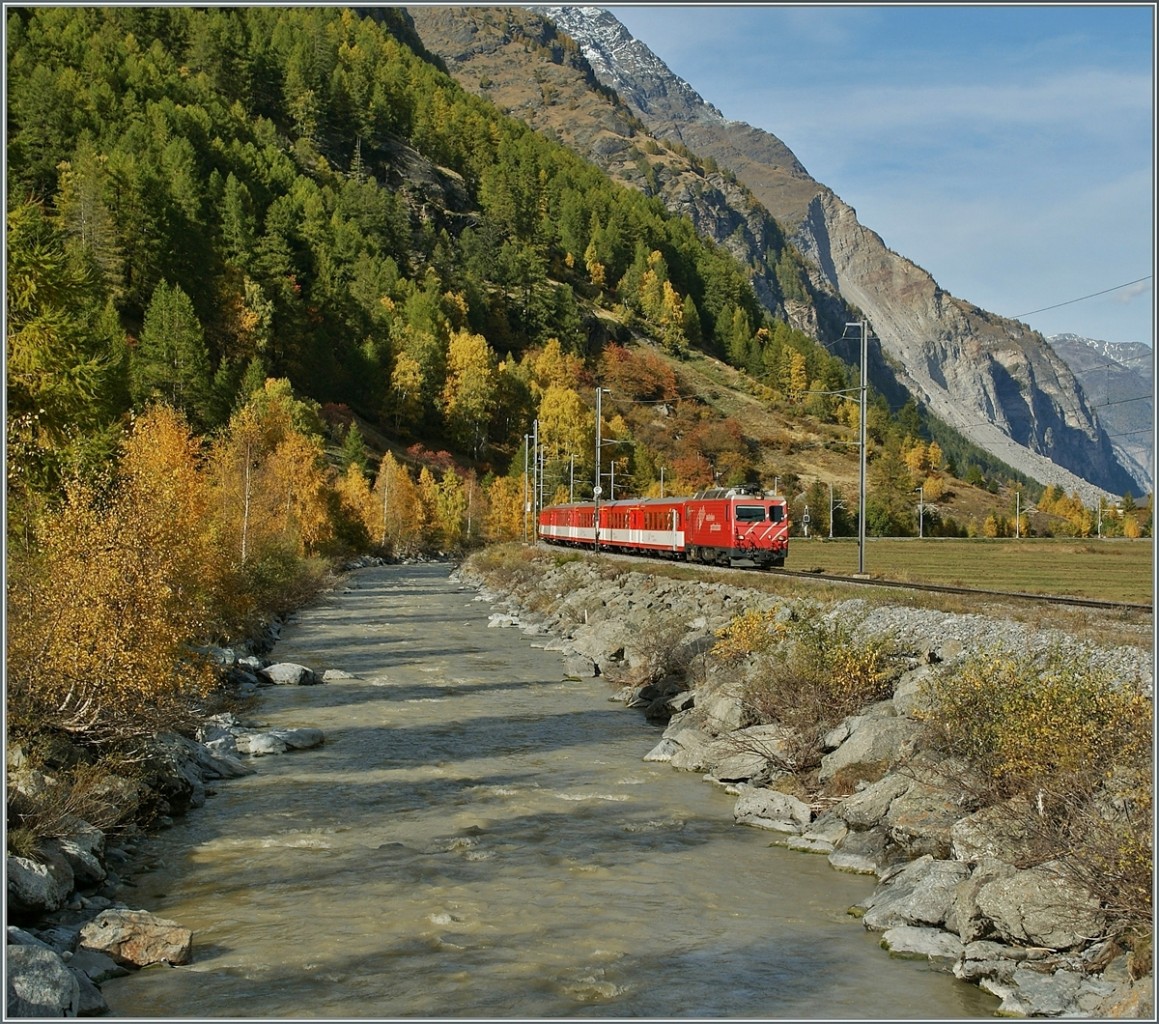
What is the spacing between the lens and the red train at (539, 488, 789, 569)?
135ft

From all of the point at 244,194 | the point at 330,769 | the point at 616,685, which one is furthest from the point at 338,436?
the point at 330,769

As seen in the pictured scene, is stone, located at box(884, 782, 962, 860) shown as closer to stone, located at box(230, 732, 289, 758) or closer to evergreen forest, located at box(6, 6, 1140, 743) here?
evergreen forest, located at box(6, 6, 1140, 743)

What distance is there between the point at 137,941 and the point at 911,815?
8856 millimetres

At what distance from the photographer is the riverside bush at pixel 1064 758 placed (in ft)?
31.5

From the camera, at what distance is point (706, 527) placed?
44875 mm

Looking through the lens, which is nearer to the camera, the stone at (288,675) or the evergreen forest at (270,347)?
the evergreen forest at (270,347)

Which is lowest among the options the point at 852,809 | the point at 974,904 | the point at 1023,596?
the point at 852,809

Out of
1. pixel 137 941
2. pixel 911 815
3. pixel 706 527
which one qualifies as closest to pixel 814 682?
pixel 911 815

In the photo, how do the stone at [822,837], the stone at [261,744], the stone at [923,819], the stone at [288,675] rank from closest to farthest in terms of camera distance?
the stone at [923,819], the stone at [822,837], the stone at [261,744], the stone at [288,675]

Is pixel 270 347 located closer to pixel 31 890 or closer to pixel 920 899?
pixel 31 890

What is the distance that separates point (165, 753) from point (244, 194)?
101990mm

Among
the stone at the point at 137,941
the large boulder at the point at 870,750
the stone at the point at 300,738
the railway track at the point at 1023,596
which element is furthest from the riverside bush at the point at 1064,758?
the stone at the point at 300,738

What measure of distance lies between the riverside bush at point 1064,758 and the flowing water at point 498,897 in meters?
1.63

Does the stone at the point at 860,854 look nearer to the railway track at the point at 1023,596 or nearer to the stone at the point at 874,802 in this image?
the stone at the point at 874,802
